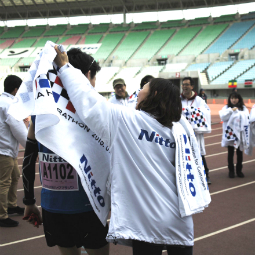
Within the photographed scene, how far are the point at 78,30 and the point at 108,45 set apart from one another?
23.2 ft

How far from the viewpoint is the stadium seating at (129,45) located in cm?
4012

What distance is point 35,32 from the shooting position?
47.3m

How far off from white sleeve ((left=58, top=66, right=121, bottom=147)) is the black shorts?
60cm

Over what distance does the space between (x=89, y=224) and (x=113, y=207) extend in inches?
14.4

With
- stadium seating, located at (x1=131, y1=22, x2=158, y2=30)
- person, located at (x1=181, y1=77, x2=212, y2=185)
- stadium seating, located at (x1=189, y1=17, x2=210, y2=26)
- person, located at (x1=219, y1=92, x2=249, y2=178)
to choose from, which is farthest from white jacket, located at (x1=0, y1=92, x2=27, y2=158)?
stadium seating, located at (x1=131, y1=22, x2=158, y2=30)

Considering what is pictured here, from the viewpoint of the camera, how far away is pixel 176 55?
37.7 metres

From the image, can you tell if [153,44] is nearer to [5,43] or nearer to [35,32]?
[35,32]

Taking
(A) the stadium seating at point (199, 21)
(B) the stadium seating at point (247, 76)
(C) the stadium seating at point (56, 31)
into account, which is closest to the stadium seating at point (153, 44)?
(A) the stadium seating at point (199, 21)

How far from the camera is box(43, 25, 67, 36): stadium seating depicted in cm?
4641

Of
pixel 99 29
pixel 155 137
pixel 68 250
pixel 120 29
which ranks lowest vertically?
pixel 68 250

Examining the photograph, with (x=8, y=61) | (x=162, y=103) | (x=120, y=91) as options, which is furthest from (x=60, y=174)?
(x=8, y=61)

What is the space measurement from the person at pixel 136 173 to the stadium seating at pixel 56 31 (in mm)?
47769

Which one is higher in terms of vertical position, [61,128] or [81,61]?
[81,61]

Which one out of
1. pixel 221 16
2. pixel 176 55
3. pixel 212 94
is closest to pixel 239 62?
pixel 212 94
